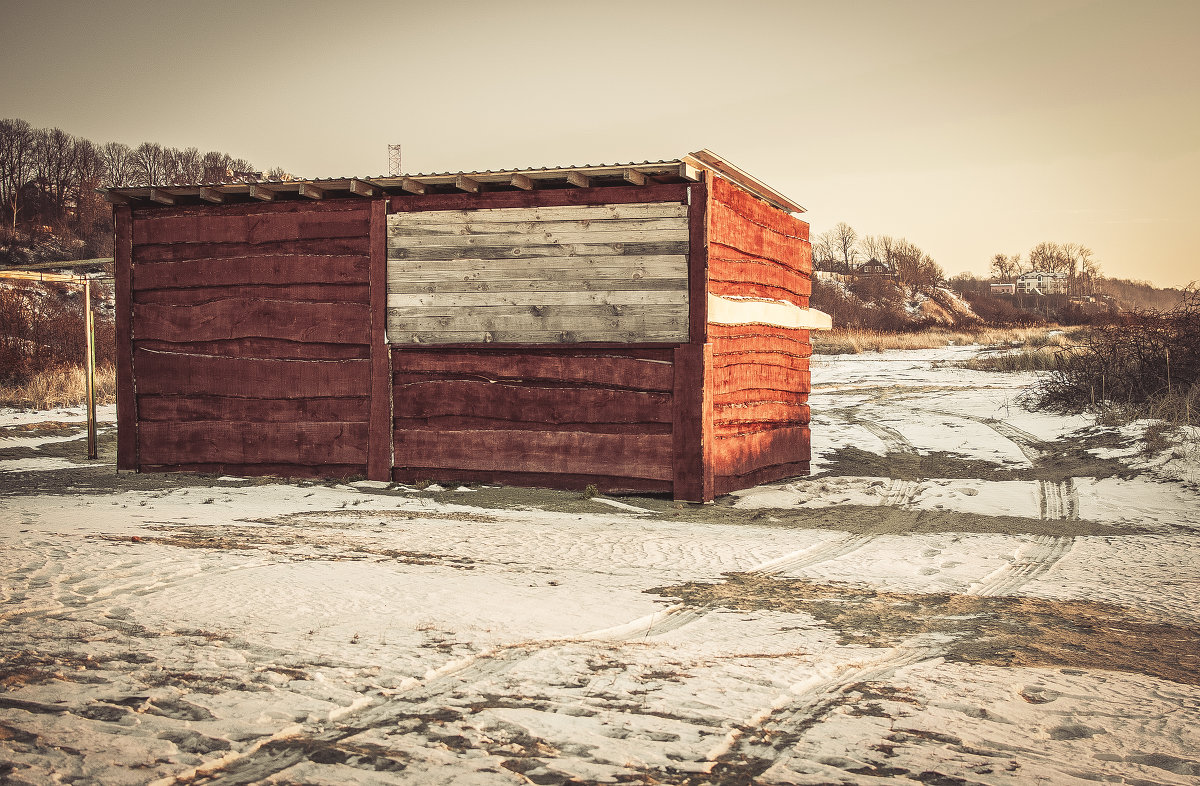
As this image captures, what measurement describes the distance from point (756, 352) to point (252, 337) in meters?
6.15

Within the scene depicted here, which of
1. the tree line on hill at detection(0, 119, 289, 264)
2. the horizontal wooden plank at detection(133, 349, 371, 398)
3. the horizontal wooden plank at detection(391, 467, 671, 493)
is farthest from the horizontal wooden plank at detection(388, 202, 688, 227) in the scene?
the tree line on hill at detection(0, 119, 289, 264)

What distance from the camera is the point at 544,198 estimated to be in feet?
31.4

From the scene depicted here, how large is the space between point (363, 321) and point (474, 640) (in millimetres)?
6603

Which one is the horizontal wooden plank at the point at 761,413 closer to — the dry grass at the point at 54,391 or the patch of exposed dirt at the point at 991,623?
the patch of exposed dirt at the point at 991,623

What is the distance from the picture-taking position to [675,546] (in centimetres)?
700

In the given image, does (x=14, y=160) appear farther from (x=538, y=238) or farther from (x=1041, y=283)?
(x=1041, y=283)

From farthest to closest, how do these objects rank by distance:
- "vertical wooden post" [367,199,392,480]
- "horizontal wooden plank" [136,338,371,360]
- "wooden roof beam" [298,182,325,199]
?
1. "horizontal wooden plank" [136,338,371,360]
2. "vertical wooden post" [367,199,392,480]
3. "wooden roof beam" [298,182,325,199]

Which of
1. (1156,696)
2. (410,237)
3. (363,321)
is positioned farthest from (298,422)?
(1156,696)

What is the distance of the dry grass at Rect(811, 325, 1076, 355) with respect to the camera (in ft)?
109

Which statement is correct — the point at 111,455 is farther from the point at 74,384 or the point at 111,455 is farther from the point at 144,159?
the point at 144,159

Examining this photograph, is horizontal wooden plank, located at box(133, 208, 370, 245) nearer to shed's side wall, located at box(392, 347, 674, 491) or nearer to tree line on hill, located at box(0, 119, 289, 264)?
shed's side wall, located at box(392, 347, 674, 491)

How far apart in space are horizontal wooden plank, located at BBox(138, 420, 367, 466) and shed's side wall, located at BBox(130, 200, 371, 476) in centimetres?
1

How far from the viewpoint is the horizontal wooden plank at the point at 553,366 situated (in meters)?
9.34

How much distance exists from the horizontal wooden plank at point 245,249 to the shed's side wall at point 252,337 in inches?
0.5
